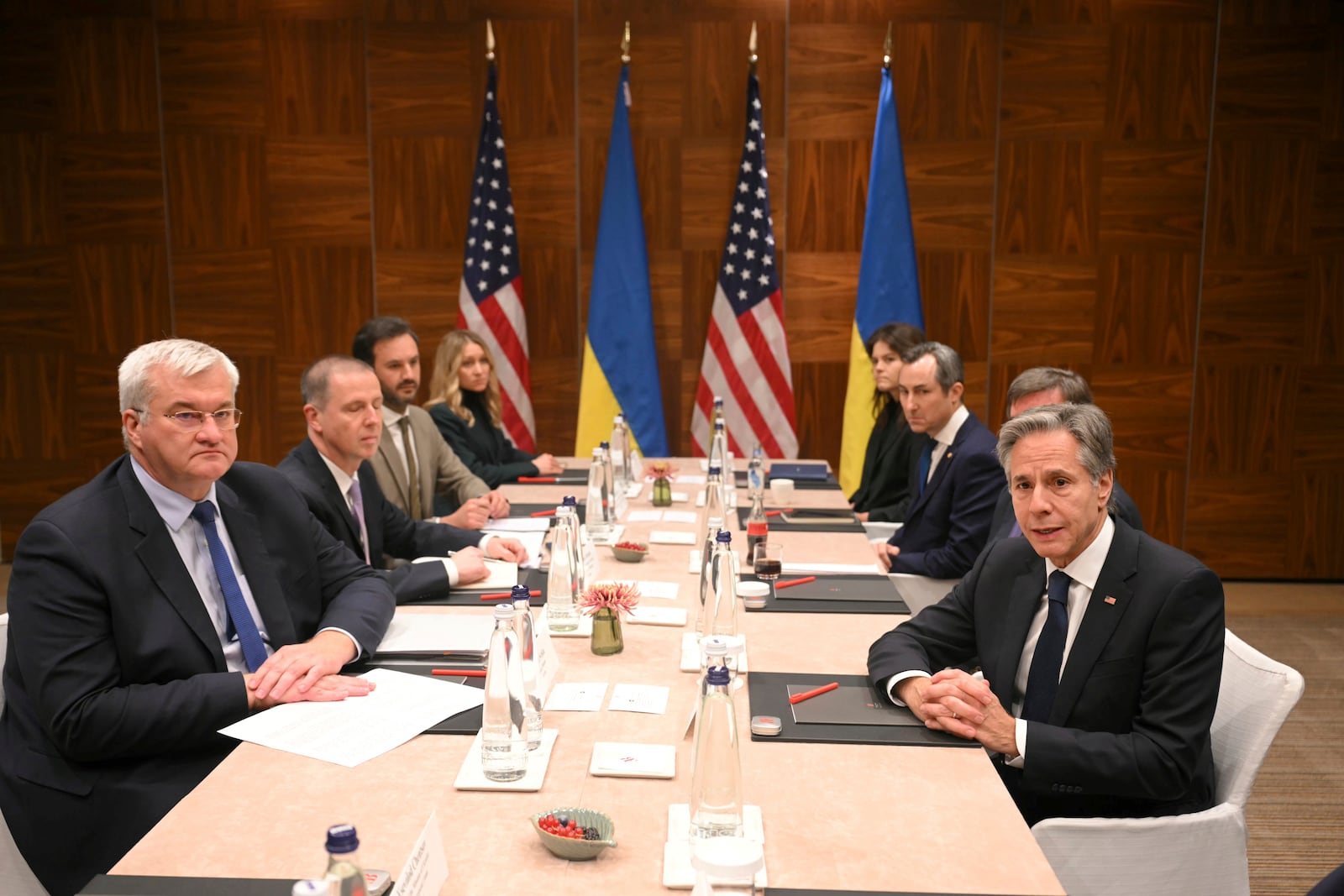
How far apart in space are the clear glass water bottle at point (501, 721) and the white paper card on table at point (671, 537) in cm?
183

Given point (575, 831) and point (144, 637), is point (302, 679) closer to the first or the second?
point (144, 637)

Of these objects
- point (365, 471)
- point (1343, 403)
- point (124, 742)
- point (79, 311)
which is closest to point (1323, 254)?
point (1343, 403)

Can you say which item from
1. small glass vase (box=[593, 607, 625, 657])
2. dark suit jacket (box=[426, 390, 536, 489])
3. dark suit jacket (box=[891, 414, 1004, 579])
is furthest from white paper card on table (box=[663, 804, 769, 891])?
dark suit jacket (box=[426, 390, 536, 489])

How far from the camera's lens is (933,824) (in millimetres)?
1861

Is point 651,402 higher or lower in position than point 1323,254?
lower

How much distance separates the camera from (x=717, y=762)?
172 cm

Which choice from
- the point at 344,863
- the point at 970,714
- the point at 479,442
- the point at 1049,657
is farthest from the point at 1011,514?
the point at 479,442

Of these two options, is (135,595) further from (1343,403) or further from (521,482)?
(1343,403)

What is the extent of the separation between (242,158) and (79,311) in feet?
4.40

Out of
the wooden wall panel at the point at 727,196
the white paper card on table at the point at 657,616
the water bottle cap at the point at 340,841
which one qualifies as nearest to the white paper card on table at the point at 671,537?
the white paper card on table at the point at 657,616

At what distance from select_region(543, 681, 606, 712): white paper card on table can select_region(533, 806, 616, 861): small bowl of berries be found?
0.52 metres

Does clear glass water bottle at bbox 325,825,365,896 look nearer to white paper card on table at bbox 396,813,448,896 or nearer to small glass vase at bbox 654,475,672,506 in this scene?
white paper card on table at bbox 396,813,448,896

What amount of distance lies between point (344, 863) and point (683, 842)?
25.2 inches

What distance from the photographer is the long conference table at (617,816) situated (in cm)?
169
